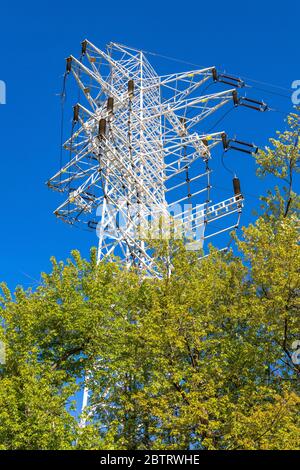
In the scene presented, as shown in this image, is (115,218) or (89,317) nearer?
(89,317)

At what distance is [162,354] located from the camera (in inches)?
790

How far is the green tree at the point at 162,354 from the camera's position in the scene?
17.4 m

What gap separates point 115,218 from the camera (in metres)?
28.7

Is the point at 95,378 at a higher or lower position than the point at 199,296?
lower

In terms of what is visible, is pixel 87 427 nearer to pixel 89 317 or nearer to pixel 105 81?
pixel 89 317

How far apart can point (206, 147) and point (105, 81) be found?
7.82 m

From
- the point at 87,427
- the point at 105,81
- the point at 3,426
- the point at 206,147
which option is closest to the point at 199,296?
the point at 87,427

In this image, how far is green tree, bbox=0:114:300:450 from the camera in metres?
17.4

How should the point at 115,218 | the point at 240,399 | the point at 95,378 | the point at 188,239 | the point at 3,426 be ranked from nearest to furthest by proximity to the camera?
1. the point at 3,426
2. the point at 240,399
3. the point at 95,378
4. the point at 188,239
5. the point at 115,218
